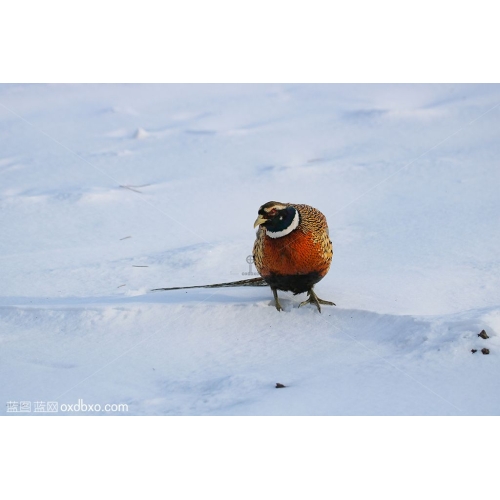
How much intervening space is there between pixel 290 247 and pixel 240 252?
1407 millimetres

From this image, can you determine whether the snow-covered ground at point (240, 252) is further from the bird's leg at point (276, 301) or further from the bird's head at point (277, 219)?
the bird's head at point (277, 219)

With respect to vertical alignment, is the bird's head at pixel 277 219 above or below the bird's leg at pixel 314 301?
above

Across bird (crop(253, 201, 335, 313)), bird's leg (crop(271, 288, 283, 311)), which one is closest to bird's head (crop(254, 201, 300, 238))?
bird (crop(253, 201, 335, 313))

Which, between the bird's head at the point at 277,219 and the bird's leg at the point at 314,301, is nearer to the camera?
the bird's head at the point at 277,219

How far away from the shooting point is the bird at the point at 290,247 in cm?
426

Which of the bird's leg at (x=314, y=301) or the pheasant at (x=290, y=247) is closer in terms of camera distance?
the pheasant at (x=290, y=247)

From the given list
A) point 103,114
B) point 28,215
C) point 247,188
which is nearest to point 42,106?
point 103,114

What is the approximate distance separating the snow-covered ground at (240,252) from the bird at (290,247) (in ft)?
1.03

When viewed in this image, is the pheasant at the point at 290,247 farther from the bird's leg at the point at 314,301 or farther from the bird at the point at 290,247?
the bird's leg at the point at 314,301

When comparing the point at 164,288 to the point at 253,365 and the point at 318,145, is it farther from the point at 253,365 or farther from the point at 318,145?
the point at 318,145

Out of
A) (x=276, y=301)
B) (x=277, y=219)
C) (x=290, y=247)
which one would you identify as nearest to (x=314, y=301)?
(x=276, y=301)

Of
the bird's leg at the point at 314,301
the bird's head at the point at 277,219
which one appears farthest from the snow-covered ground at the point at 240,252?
the bird's head at the point at 277,219

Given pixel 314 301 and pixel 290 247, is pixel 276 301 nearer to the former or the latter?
pixel 314 301

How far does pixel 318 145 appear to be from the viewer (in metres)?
7.63
